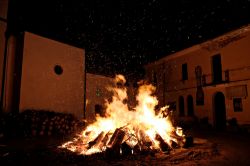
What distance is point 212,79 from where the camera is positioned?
66.6 feet

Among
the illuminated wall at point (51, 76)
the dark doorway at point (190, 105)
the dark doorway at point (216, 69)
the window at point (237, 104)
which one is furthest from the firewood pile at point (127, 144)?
the dark doorway at point (190, 105)

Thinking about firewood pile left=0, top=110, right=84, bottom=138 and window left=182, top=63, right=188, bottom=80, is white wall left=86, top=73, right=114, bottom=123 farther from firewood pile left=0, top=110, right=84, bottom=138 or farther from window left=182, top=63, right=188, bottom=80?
window left=182, top=63, right=188, bottom=80

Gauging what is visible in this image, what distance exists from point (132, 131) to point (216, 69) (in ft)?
50.0

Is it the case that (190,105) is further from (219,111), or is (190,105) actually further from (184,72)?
(184,72)

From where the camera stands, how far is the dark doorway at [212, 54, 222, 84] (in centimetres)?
2009

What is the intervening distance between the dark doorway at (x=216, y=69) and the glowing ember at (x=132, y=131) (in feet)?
37.4

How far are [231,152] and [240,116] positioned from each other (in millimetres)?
10663

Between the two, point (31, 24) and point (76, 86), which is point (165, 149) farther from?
point (31, 24)

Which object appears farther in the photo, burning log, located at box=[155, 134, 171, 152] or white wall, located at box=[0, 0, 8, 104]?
white wall, located at box=[0, 0, 8, 104]

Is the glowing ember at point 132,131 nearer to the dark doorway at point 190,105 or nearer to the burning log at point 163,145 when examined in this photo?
the burning log at point 163,145

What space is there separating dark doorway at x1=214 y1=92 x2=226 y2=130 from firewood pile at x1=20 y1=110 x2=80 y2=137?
1311cm

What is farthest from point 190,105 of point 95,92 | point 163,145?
point 163,145

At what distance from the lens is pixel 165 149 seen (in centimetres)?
796

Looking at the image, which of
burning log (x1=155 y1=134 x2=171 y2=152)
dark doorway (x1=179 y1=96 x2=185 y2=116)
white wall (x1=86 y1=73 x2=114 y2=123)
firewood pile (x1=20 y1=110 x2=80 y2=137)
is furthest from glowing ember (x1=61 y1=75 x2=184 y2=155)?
dark doorway (x1=179 y1=96 x2=185 y2=116)
